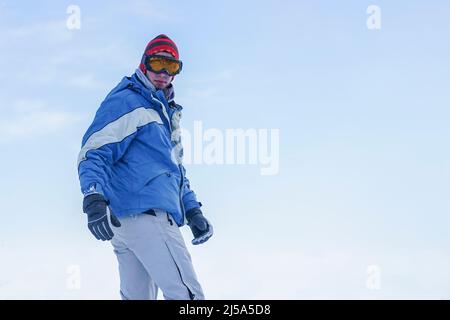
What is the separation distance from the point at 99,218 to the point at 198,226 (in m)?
1.30

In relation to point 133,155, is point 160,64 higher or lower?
higher

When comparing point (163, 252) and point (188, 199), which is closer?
point (163, 252)

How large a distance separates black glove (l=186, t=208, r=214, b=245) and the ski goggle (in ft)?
4.13

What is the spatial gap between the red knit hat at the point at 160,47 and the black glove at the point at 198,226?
1.35 meters

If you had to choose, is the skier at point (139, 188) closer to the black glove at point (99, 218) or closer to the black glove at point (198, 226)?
the black glove at point (99, 218)

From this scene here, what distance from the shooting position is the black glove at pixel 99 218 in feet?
15.9

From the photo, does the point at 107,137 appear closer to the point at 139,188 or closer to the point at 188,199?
the point at 139,188

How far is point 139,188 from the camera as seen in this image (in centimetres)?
526

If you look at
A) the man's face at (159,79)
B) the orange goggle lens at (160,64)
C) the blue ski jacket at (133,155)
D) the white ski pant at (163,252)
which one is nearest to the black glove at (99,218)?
the blue ski jacket at (133,155)

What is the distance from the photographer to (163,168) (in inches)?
215

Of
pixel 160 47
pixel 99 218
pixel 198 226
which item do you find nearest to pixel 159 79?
pixel 160 47
